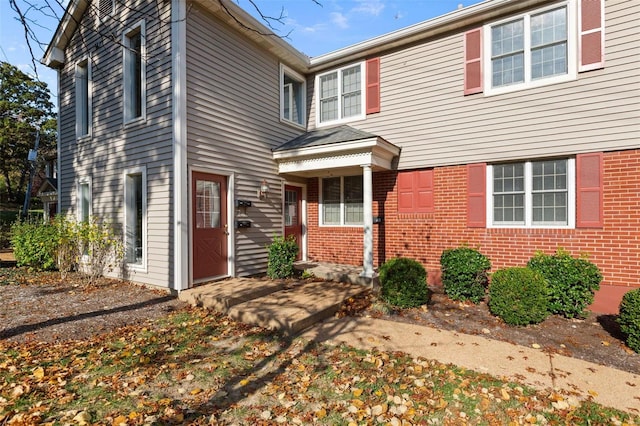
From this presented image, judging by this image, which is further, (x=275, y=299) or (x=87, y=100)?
(x=87, y=100)

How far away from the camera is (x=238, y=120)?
766 cm

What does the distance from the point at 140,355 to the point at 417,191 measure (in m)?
6.57

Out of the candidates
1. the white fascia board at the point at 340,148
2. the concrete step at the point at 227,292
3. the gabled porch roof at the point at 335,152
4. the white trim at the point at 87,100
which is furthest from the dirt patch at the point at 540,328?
the white trim at the point at 87,100

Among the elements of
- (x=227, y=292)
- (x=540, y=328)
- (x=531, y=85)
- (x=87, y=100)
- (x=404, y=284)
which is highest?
(x=87, y=100)

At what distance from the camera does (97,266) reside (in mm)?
7418

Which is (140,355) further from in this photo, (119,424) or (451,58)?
(451,58)

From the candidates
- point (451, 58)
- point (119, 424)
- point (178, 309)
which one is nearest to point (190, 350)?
point (119, 424)

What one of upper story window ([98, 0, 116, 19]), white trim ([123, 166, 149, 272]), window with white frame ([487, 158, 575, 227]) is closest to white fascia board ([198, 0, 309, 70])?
upper story window ([98, 0, 116, 19])

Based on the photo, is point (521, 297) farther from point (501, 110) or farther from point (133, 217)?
point (133, 217)

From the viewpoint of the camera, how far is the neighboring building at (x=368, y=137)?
593 cm

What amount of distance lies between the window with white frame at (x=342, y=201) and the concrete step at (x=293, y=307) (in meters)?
2.62

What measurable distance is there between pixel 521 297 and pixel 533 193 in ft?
8.46

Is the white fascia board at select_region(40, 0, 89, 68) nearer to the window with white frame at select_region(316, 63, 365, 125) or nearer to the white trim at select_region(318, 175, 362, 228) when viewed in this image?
the window with white frame at select_region(316, 63, 365, 125)

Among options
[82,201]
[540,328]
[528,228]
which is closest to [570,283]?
[540,328]
